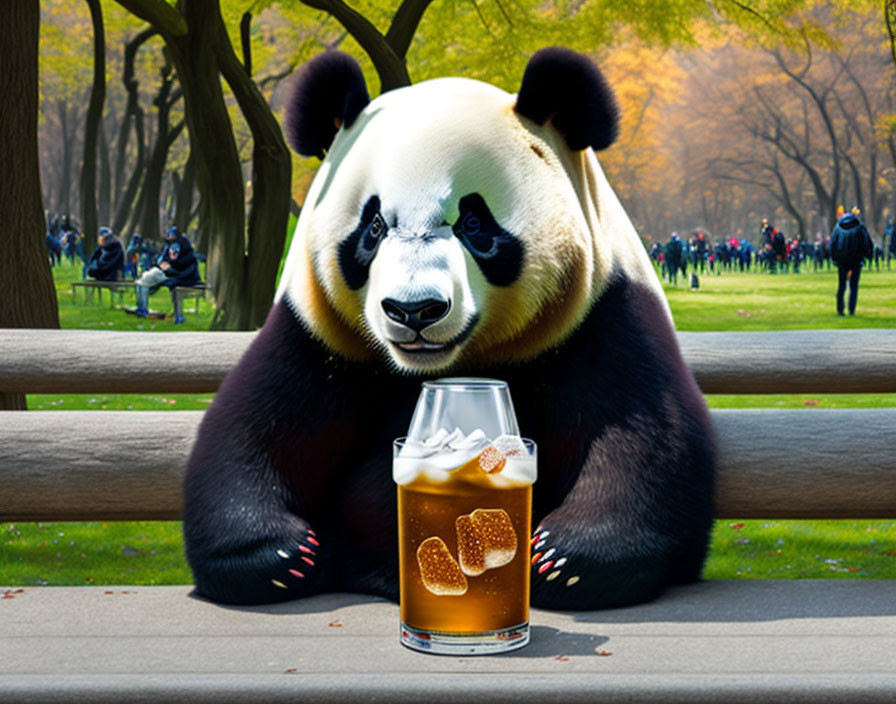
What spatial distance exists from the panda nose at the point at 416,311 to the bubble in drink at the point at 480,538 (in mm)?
368

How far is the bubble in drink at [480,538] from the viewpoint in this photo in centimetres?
156

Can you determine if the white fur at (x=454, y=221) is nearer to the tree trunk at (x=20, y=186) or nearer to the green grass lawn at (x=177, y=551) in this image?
the green grass lawn at (x=177, y=551)

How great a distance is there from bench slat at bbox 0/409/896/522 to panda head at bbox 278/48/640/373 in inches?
24.3

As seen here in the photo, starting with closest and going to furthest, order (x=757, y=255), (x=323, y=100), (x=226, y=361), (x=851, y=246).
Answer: (x=323, y=100) < (x=226, y=361) < (x=851, y=246) < (x=757, y=255)

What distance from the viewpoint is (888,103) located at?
27.9 metres

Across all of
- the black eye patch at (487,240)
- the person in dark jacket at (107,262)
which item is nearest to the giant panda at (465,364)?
the black eye patch at (487,240)

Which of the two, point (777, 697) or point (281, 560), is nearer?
point (777, 697)

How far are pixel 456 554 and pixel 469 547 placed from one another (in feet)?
0.07

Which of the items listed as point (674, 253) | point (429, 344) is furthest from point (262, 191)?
point (674, 253)

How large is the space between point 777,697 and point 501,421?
0.50 meters

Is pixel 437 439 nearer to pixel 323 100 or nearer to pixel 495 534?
pixel 495 534

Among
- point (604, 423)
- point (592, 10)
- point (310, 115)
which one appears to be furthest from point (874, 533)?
point (592, 10)

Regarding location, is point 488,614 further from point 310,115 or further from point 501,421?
point 310,115

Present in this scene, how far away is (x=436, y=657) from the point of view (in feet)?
5.26
